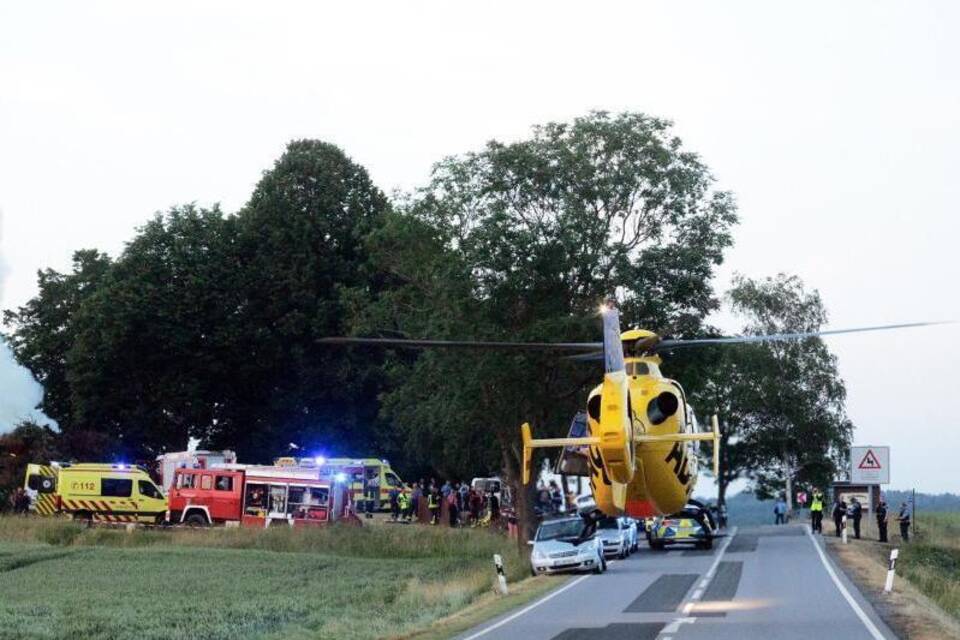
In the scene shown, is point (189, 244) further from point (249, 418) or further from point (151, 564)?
point (151, 564)

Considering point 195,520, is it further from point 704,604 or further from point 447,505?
point 704,604

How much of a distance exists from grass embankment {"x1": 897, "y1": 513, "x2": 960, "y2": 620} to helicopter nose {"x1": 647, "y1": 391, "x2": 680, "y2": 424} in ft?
36.4

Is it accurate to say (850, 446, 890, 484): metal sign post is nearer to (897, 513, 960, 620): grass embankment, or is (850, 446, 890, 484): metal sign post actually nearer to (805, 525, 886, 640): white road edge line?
(897, 513, 960, 620): grass embankment

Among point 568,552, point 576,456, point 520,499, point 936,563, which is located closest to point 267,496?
point 520,499

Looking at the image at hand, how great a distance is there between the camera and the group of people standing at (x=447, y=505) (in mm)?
65938

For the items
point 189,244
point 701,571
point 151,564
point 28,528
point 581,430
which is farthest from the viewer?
point 189,244

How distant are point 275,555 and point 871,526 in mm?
28283

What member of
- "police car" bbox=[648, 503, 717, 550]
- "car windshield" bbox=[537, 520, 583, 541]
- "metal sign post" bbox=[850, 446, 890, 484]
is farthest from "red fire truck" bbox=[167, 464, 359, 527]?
"metal sign post" bbox=[850, 446, 890, 484]

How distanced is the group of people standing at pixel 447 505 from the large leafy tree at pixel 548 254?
9189 millimetres

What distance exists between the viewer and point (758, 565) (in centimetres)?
4497

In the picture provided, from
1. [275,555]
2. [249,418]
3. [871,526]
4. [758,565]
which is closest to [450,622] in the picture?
[758,565]

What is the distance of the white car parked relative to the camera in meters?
43.0

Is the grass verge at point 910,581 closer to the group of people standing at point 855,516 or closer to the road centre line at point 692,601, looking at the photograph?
the group of people standing at point 855,516

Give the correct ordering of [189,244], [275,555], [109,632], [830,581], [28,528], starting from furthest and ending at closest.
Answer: [189,244]
[28,528]
[275,555]
[830,581]
[109,632]
